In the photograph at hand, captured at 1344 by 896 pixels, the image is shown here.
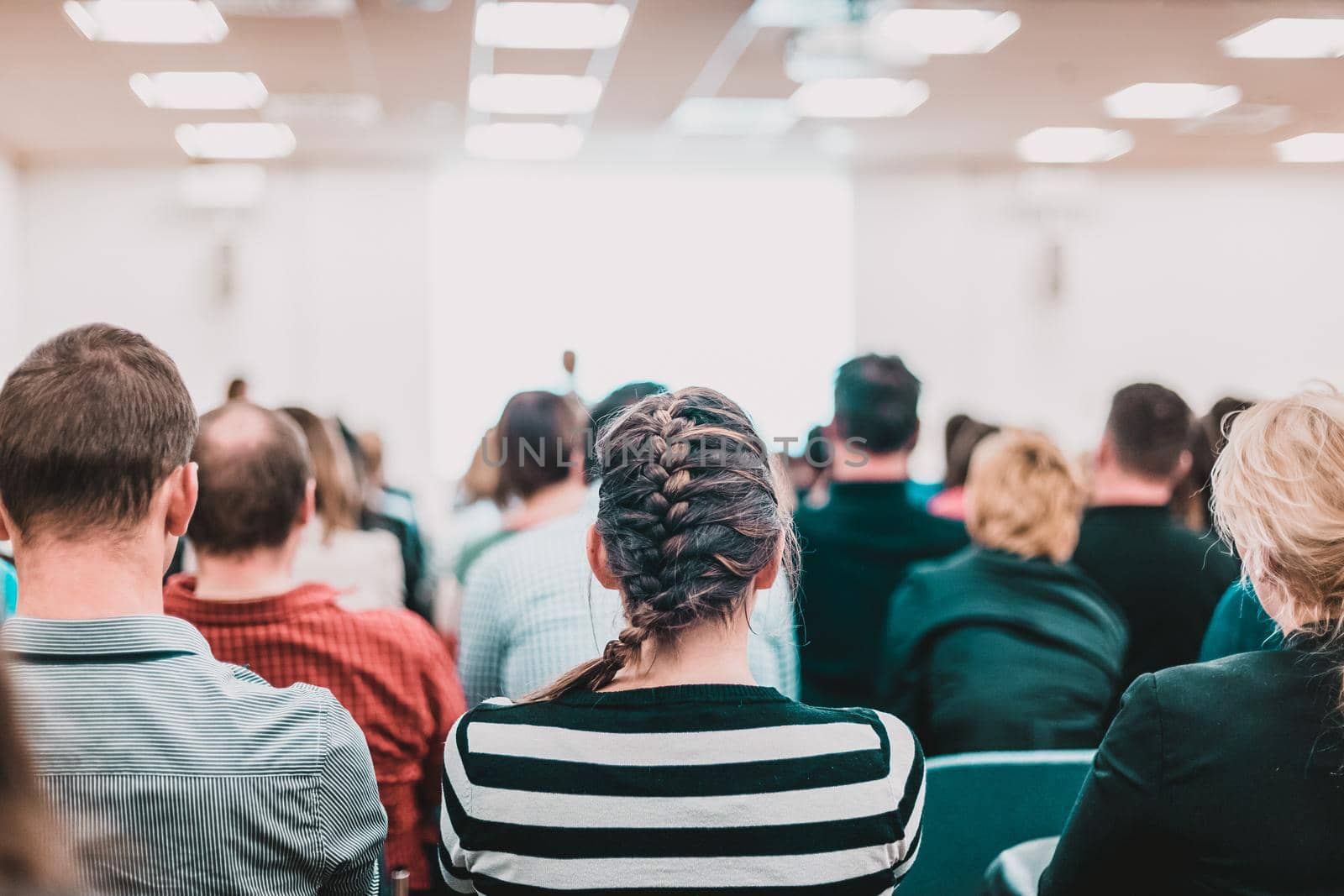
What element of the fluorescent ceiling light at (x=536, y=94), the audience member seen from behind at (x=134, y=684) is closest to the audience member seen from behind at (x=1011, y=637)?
the audience member seen from behind at (x=134, y=684)

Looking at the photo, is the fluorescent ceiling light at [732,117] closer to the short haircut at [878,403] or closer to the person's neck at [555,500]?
the short haircut at [878,403]

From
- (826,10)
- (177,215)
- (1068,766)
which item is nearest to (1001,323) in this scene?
(826,10)

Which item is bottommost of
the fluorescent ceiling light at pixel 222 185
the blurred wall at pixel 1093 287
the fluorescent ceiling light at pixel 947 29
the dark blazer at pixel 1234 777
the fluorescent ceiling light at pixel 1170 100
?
the dark blazer at pixel 1234 777

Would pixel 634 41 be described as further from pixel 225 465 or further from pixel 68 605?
pixel 68 605

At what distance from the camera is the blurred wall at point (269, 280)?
8.72m

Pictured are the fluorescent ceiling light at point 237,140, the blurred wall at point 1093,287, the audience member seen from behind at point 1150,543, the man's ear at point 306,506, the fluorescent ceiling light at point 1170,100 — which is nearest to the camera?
the man's ear at point 306,506

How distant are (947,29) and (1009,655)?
184 inches

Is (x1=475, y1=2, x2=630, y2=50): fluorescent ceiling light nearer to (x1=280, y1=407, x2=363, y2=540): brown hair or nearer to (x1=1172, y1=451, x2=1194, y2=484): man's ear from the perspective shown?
(x1=280, y1=407, x2=363, y2=540): brown hair

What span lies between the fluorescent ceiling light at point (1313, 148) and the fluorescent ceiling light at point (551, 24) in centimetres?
595

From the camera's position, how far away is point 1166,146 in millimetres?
8867

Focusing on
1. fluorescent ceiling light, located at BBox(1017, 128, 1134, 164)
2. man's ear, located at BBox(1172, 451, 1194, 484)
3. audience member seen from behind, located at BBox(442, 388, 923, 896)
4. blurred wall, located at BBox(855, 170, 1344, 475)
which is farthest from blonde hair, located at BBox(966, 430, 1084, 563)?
blurred wall, located at BBox(855, 170, 1344, 475)

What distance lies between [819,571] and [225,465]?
147 cm

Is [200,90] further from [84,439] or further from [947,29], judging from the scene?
[84,439]

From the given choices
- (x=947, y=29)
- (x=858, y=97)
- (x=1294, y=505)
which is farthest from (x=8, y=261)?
(x=1294, y=505)
